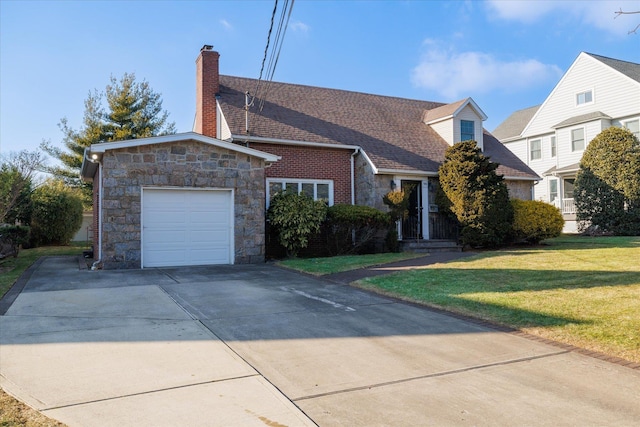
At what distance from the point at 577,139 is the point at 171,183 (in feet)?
74.6

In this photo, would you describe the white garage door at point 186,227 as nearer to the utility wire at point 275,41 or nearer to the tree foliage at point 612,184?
the utility wire at point 275,41

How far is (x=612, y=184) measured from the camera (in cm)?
1955

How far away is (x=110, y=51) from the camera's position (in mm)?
14031

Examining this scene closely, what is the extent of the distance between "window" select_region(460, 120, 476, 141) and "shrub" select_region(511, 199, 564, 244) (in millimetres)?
4309

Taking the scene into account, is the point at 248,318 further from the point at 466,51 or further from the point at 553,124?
the point at 553,124

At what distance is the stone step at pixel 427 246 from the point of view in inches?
610

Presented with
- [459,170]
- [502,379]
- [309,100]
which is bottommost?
[502,379]

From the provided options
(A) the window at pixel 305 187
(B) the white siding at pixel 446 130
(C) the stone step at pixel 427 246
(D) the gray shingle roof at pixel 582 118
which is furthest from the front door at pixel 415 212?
(D) the gray shingle roof at pixel 582 118

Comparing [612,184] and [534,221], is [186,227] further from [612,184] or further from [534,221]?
[612,184]

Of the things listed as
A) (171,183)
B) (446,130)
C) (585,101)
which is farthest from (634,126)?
(171,183)

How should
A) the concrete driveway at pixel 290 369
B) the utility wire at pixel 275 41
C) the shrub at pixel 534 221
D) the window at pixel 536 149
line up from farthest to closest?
1. the window at pixel 536 149
2. the shrub at pixel 534 221
3. the utility wire at pixel 275 41
4. the concrete driveway at pixel 290 369

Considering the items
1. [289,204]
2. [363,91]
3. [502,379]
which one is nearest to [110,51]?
[289,204]

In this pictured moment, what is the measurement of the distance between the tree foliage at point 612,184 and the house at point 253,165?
3.15 metres

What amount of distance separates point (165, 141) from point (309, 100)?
320 inches
